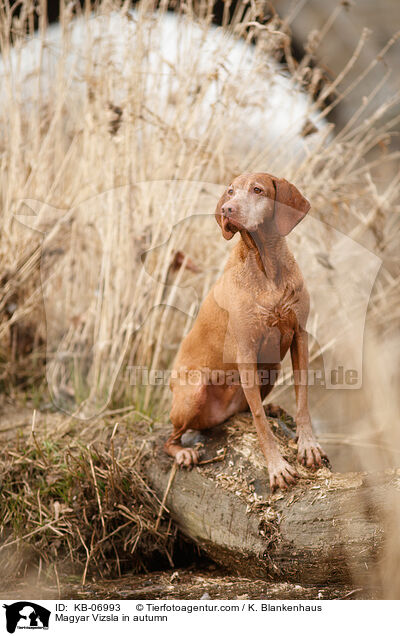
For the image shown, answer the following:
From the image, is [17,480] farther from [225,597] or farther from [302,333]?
[302,333]

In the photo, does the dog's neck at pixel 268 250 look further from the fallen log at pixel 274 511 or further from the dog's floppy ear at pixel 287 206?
the fallen log at pixel 274 511

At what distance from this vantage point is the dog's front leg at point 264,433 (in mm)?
1822

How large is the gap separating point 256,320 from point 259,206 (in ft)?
1.11

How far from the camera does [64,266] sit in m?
3.45

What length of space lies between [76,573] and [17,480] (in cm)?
46

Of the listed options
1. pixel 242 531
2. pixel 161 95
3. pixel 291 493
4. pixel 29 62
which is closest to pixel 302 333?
pixel 291 493

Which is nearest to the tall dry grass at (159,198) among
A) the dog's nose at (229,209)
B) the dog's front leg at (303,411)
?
the dog's front leg at (303,411)

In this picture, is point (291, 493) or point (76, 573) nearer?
point (291, 493)

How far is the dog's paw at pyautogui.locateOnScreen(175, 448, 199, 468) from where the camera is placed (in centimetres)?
211

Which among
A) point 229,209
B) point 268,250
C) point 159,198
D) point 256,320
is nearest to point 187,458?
point 256,320

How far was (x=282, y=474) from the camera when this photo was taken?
1.83 m

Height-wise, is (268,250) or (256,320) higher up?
(268,250)
